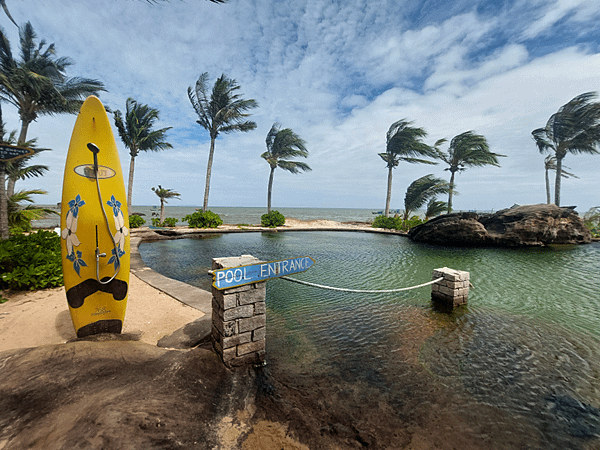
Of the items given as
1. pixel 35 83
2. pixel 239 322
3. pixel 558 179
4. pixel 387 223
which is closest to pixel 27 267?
pixel 239 322

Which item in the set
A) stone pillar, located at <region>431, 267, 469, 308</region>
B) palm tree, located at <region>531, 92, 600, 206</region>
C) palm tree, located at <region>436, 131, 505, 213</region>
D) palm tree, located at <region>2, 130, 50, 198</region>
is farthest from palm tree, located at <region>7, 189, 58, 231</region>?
palm tree, located at <region>531, 92, 600, 206</region>

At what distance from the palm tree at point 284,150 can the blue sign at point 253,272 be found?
2440 centimetres

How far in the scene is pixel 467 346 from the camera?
4551 millimetres

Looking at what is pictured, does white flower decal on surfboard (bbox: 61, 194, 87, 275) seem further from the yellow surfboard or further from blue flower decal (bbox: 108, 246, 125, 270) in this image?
blue flower decal (bbox: 108, 246, 125, 270)

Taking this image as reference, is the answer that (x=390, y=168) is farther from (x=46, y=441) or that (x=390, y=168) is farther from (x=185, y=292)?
(x=46, y=441)

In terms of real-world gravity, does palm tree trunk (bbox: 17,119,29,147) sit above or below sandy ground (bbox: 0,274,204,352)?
above

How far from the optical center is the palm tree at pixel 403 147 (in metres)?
26.8

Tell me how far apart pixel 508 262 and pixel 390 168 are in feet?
63.0

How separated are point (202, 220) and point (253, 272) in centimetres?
1970

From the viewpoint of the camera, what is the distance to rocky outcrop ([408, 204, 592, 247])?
16016 millimetres

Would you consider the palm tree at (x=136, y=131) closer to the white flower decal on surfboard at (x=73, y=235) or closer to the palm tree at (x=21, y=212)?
the palm tree at (x=21, y=212)

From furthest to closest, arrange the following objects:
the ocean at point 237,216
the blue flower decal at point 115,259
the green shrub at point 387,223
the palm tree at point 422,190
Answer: the ocean at point 237,216, the green shrub at point 387,223, the palm tree at point 422,190, the blue flower decal at point 115,259

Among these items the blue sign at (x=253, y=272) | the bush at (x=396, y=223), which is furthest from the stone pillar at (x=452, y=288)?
the bush at (x=396, y=223)

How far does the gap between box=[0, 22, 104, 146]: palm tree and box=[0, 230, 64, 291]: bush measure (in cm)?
1224
